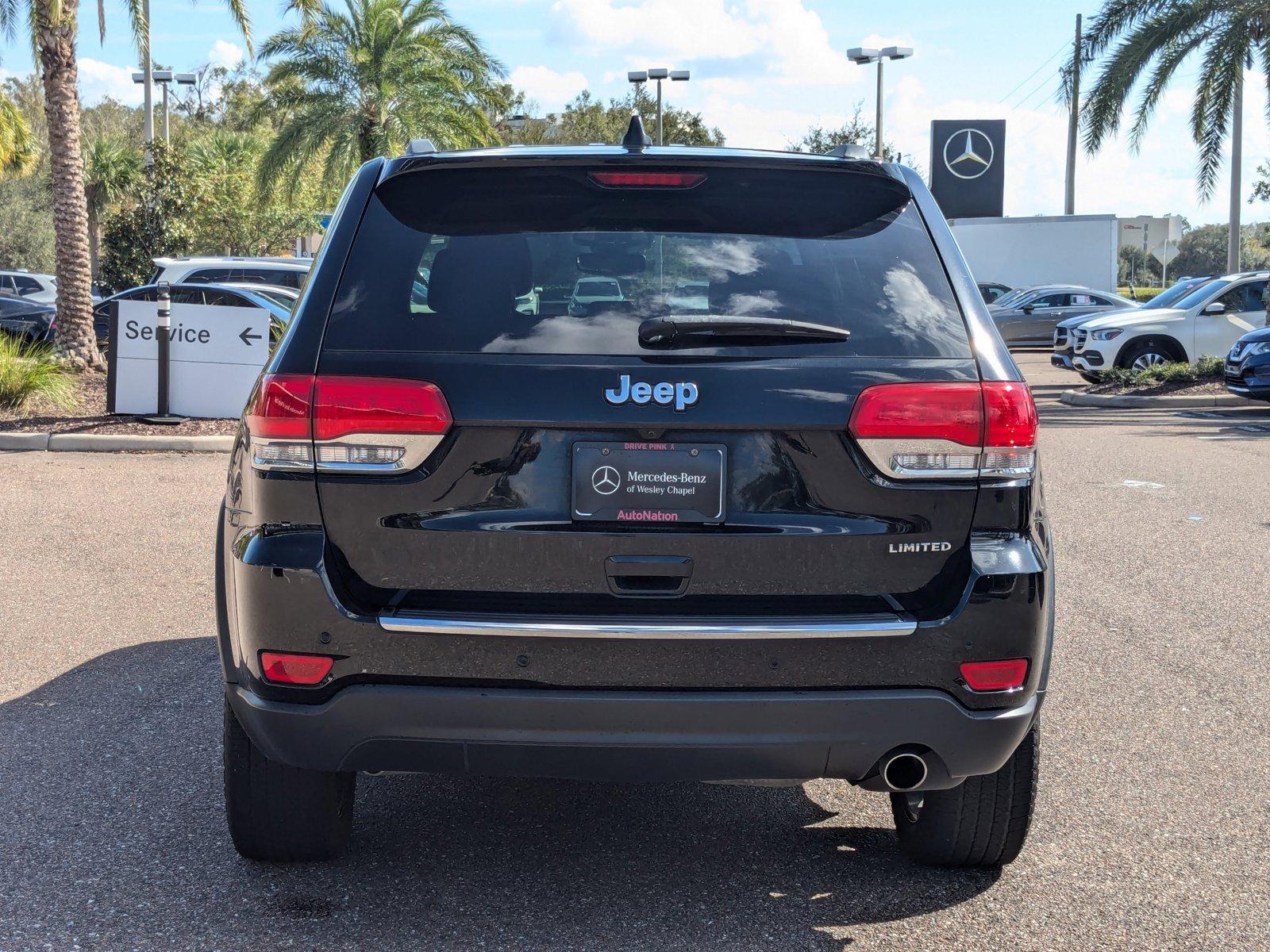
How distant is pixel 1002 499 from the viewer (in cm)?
305

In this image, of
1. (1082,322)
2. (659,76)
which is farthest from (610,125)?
(1082,322)

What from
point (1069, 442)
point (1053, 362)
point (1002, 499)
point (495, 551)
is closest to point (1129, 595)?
point (1002, 499)

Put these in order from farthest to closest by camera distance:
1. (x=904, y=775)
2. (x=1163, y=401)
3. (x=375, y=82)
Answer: (x=375, y=82) < (x=1163, y=401) < (x=904, y=775)

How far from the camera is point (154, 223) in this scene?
3469 centimetres

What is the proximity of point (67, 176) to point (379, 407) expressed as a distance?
51.7 ft

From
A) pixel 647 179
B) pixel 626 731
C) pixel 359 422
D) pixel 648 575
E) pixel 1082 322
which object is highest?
pixel 1082 322

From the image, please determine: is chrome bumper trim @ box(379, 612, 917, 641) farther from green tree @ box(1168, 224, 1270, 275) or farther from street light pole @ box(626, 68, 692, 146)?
green tree @ box(1168, 224, 1270, 275)

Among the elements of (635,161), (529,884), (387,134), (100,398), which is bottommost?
(529,884)

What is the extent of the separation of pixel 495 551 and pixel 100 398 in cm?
1359

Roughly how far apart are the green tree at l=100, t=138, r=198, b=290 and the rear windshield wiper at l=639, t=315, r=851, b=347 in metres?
33.7

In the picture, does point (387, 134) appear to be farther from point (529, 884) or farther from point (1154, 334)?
point (529, 884)

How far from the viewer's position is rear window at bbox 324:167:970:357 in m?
3.07

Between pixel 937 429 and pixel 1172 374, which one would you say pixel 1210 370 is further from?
pixel 937 429

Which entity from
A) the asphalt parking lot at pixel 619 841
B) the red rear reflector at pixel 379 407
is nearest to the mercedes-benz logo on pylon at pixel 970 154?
the asphalt parking lot at pixel 619 841
